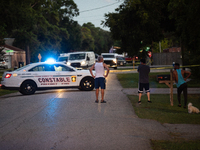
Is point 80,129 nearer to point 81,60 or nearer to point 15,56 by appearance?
point 81,60

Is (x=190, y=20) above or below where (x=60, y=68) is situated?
above

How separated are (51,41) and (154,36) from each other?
5856cm

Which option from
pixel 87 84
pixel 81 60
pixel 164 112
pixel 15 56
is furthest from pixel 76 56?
pixel 15 56

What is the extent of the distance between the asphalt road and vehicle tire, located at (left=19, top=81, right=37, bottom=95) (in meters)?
4.62

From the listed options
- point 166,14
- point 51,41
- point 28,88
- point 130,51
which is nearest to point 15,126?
point 28,88

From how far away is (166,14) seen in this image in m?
23.5

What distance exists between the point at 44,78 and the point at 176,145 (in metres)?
11.4

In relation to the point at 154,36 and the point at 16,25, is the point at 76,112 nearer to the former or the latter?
the point at 154,36

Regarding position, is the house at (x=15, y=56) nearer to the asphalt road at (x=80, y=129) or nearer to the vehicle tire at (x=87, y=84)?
the vehicle tire at (x=87, y=84)

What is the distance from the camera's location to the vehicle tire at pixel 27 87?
16.3 m

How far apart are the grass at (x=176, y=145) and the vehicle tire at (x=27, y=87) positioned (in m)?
10.9

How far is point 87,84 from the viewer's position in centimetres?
1742

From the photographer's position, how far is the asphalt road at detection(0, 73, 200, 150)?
6.42 meters

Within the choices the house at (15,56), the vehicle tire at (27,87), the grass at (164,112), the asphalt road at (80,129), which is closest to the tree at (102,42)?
the house at (15,56)
